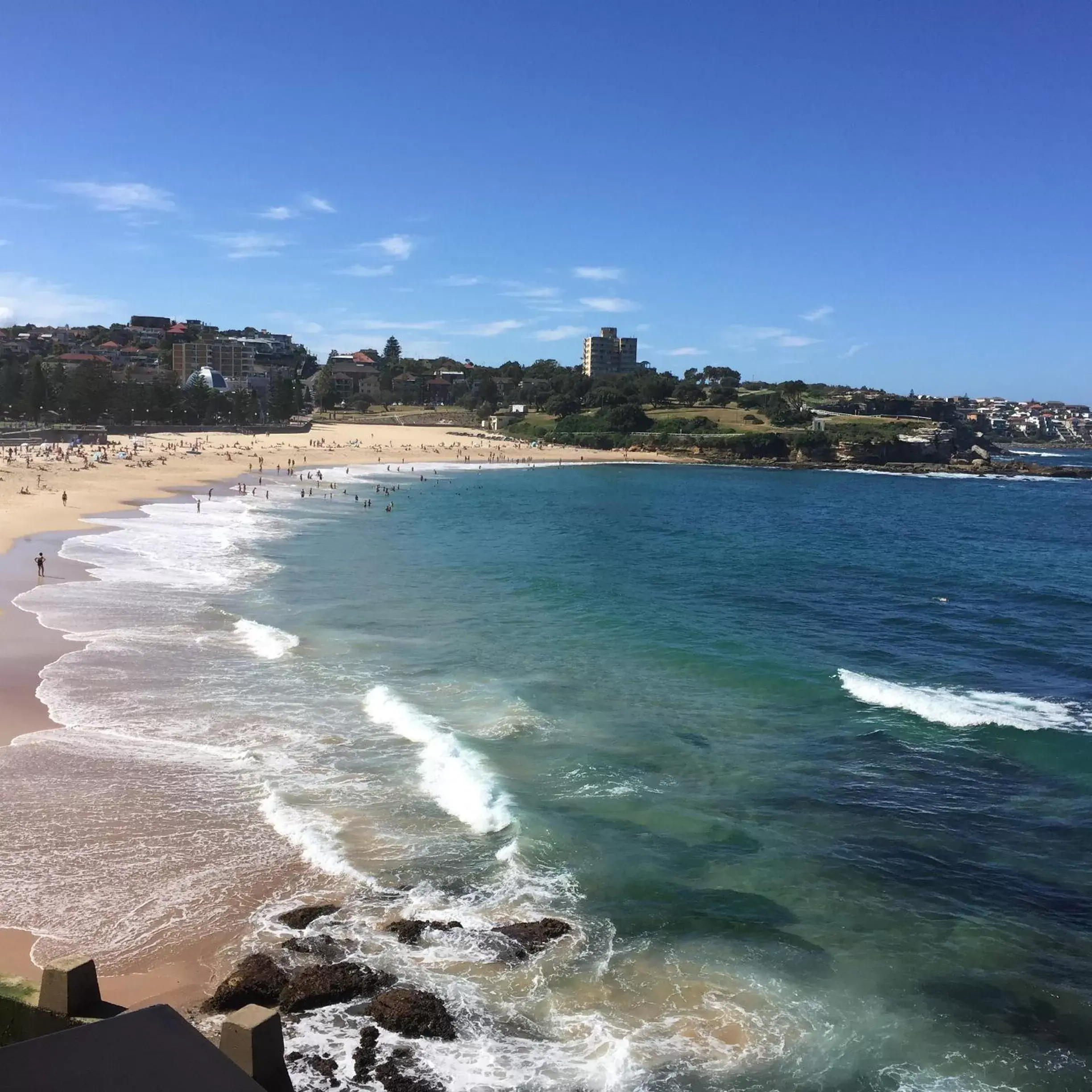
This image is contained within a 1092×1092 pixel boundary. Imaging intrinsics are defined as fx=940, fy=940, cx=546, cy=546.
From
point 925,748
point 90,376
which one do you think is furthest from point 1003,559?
point 90,376

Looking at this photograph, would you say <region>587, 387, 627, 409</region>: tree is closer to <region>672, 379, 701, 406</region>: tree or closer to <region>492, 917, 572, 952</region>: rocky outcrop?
<region>672, 379, 701, 406</region>: tree

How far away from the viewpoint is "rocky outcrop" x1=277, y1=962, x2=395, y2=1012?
1038 cm

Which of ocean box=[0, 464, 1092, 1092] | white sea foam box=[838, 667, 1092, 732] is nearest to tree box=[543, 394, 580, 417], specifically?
ocean box=[0, 464, 1092, 1092]

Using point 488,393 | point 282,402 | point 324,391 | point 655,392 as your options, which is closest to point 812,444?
point 655,392

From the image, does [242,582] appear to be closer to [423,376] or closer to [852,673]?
[852,673]

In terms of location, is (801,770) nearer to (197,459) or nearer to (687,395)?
(197,459)

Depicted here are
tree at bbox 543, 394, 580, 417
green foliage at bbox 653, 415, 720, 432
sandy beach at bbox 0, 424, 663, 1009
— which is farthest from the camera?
tree at bbox 543, 394, 580, 417

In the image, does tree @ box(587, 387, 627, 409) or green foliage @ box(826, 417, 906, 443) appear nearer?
green foliage @ box(826, 417, 906, 443)

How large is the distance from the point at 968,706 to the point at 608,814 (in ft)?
37.1

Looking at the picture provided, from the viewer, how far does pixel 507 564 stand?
43.4 metres

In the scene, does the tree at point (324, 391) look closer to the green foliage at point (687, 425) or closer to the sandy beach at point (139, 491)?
the sandy beach at point (139, 491)

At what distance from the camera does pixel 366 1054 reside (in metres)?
9.62

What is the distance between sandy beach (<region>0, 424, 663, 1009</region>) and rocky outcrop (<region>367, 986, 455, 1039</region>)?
204 cm

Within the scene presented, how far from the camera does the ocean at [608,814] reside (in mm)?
10523
